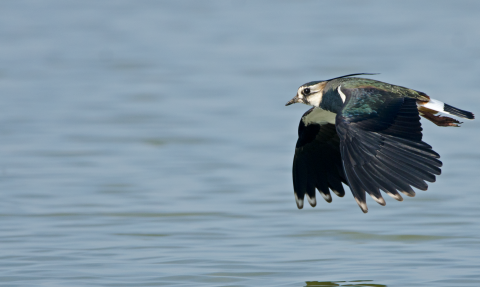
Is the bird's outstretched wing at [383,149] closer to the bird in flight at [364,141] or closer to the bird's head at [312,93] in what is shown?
the bird in flight at [364,141]

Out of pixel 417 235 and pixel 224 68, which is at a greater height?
pixel 224 68

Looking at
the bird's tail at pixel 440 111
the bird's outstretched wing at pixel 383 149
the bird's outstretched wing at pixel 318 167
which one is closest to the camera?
the bird's outstretched wing at pixel 383 149

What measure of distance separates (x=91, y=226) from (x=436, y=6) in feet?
54.3

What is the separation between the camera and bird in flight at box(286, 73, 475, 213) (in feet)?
21.0

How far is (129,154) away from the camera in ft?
37.8

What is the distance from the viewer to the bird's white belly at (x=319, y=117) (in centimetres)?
816

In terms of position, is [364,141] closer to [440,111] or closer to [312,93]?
[440,111]

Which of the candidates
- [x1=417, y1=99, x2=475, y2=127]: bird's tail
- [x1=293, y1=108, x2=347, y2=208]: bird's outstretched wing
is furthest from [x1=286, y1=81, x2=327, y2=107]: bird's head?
[x1=417, y1=99, x2=475, y2=127]: bird's tail

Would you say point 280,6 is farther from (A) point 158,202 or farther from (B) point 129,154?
(A) point 158,202

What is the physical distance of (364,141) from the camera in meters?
6.63

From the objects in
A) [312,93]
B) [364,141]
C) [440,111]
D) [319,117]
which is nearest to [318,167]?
[319,117]

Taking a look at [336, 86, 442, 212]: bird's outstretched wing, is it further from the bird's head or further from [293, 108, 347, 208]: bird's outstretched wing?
[293, 108, 347, 208]: bird's outstretched wing

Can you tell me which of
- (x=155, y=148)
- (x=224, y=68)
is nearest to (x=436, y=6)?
(x=224, y=68)

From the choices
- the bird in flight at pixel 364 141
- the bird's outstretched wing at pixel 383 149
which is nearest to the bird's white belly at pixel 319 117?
the bird in flight at pixel 364 141
